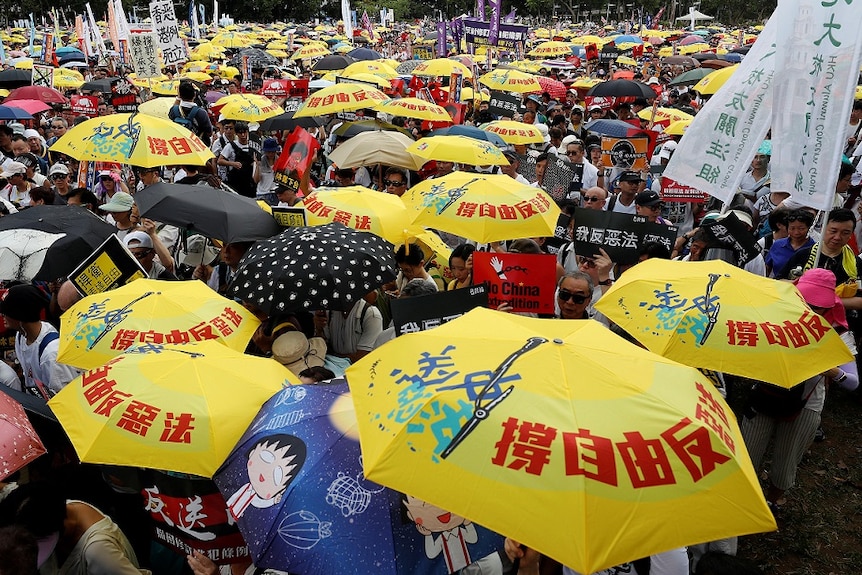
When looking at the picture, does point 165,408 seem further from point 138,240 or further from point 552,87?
point 552,87

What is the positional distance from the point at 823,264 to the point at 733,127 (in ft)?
5.40

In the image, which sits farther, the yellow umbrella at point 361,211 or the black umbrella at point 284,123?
the black umbrella at point 284,123

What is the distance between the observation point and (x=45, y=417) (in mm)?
3750

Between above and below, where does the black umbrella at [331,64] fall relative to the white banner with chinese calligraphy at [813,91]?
below

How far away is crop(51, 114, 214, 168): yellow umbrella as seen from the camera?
657cm

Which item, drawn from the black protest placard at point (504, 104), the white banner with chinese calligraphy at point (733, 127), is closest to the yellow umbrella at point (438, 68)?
the black protest placard at point (504, 104)

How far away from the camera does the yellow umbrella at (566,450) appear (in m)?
2.31

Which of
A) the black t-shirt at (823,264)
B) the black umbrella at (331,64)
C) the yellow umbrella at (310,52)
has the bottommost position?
the black t-shirt at (823,264)

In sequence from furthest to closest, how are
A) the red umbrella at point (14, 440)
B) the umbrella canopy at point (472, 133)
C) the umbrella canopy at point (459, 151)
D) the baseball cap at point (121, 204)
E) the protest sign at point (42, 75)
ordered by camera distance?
the protest sign at point (42, 75)
the umbrella canopy at point (472, 133)
the umbrella canopy at point (459, 151)
the baseball cap at point (121, 204)
the red umbrella at point (14, 440)

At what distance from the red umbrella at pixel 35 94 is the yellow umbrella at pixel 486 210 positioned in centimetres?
1152

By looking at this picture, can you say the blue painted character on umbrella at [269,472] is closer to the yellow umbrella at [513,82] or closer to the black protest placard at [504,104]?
the black protest placard at [504,104]

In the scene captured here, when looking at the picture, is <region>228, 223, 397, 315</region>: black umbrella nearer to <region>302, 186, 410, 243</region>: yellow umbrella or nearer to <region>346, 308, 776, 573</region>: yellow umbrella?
<region>302, 186, 410, 243</region>: yellow umbrella

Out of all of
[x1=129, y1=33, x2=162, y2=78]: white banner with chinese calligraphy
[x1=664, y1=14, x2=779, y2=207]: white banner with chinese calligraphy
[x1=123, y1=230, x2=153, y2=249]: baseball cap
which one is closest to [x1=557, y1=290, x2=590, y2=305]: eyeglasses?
[x1=664, y1=14, x2=779, y2=207]: white banner with chinese calligraphy

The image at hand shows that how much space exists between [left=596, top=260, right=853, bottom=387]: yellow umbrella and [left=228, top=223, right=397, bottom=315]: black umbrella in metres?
1.47
